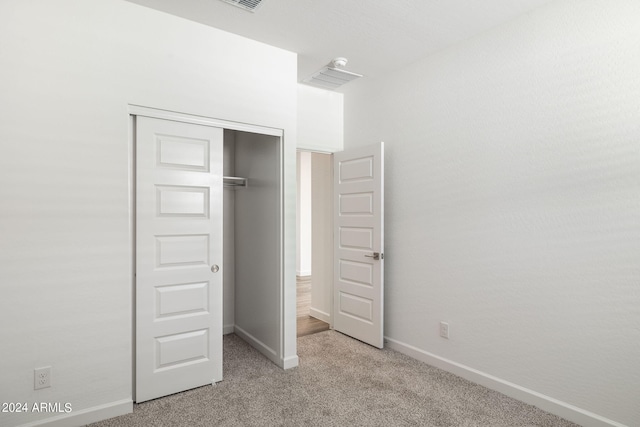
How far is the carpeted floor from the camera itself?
7.84 feet

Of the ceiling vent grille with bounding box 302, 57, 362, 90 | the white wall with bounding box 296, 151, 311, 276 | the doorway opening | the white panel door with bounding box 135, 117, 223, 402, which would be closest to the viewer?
the white panel door with bounding box 135, 117, 223, 402

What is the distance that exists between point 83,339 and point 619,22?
388 cm

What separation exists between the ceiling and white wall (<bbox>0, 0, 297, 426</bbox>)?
1.38 feet

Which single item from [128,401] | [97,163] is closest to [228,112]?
[97,163]

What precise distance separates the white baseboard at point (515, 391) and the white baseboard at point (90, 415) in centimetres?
242

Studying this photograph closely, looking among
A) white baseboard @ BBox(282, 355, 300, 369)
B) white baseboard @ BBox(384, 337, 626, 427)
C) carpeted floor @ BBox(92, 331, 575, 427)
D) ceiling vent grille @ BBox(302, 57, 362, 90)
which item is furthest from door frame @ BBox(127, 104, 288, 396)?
white baseboard @ BBox(384, 337, 626, 427)

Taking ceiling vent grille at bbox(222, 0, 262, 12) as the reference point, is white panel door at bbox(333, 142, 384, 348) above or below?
below

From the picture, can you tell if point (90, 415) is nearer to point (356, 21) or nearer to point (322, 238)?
point (322, 238)

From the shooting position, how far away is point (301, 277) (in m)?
7.55

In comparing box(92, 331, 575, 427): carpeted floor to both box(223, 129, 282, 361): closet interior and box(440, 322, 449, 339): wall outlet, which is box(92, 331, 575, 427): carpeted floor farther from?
box(223, 129, 282, 361): closet interior

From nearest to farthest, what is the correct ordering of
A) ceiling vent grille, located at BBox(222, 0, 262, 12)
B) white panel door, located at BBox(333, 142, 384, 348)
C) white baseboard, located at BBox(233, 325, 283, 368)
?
ceiling vent grille, located at BBox(222, 0, 262, 12) < white baseboard, located at BBox(233, 325, 283, 368) < white panel door, located at BBox(333, 142, 384, 348)

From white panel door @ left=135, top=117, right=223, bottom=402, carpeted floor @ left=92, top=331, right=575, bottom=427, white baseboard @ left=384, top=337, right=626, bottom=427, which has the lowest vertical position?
carpeted floor @ left=92, top=331, right=575, bottom=427

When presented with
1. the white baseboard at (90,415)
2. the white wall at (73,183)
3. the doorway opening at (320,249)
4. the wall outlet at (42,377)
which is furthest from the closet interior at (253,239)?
the wall outlet at (42,377)

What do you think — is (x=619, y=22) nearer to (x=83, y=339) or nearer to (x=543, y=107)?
(x=543, y=107)
